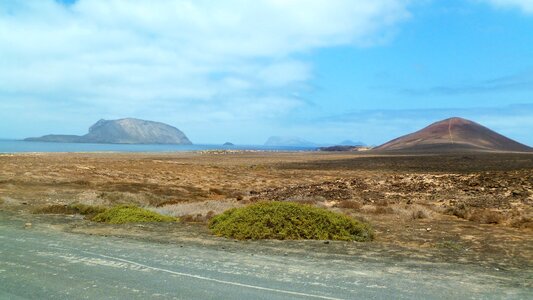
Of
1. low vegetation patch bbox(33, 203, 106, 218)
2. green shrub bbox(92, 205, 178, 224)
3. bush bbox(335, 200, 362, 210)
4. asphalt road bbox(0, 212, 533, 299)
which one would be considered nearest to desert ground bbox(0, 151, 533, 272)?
bush bbox(335, 200, 362, 210)

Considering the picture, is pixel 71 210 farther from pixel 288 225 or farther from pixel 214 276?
pixel 214 276

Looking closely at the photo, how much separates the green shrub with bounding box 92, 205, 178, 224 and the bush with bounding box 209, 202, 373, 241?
3482 mm

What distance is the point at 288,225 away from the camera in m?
15.0

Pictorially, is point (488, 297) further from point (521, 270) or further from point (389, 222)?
point (389, 222)

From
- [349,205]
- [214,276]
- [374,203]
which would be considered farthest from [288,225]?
[374,203]

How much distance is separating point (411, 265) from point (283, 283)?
3.66 metres

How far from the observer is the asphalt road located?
7.84 m

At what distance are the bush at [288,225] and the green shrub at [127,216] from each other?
3482 millimetres

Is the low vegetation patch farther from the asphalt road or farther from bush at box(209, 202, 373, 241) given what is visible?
the asphalt road

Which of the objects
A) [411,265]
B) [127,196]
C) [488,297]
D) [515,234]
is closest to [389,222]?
[515,234]

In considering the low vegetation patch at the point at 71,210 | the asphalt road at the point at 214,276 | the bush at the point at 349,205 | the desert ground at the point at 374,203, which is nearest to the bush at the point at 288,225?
the desert ground at the point at 374,203

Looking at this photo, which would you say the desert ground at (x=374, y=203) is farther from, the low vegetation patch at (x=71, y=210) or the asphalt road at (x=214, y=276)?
the asphalt road at (x=214, y=276)

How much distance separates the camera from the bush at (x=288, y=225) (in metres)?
14.6

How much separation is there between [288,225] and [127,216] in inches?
272
